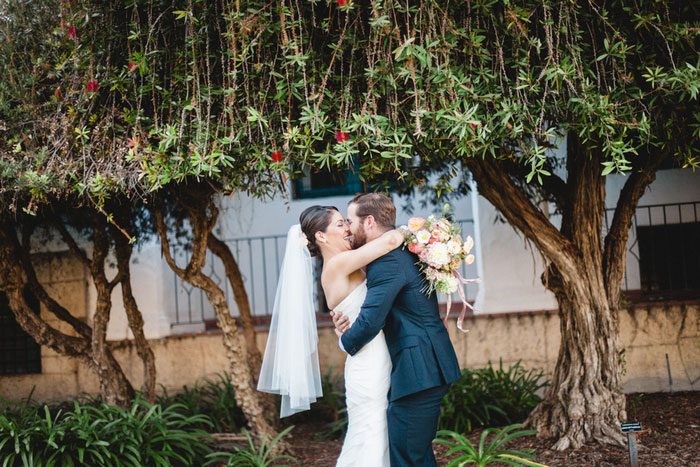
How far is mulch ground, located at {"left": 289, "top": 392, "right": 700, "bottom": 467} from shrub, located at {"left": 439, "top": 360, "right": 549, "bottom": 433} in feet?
0.63

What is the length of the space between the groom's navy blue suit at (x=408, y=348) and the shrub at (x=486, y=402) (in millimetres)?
2513

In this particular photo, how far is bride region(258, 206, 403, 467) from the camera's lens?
4.05 meters

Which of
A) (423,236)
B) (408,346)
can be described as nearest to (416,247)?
(423,236)

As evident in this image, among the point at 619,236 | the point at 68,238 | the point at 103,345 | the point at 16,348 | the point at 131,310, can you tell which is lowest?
the point at 16,348

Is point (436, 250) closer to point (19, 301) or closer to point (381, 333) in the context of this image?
point (381, 333)

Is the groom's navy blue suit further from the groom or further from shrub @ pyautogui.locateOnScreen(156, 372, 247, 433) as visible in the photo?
shrub @ pyautogui.locateOnScreen(156, 372, 247, 433)

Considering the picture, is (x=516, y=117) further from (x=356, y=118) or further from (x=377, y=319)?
(x=377, y=319)

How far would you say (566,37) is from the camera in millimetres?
4078

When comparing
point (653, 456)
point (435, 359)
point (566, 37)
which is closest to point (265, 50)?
point (566, 37)

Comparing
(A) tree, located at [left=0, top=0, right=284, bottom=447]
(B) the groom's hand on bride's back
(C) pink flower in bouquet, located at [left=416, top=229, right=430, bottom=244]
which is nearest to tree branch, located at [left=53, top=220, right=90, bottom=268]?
(A) tree, located at [left=0, top=0, right=284, bottom=447]

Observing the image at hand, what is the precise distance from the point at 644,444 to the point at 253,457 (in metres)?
3.31

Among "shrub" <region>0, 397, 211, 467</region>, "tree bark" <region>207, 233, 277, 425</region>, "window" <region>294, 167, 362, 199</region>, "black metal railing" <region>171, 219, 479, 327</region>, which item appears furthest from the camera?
"window" <region>294, 167, 362, 199</region>

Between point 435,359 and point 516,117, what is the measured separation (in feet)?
5.24

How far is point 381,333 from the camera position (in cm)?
414
